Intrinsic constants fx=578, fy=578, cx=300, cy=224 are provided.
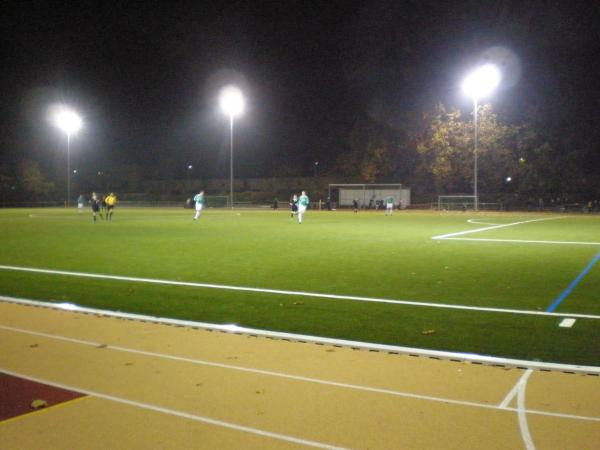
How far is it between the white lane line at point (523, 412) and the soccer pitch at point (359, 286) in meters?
0.99

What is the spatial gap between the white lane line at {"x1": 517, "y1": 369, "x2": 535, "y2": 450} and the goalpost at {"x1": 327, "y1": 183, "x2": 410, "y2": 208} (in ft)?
181

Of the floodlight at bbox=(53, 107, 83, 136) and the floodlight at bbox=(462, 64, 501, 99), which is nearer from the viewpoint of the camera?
the floodlight at bbox=(462, 64, 501, 99)

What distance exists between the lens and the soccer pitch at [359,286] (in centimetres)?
812

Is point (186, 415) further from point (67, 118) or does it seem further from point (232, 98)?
point (67, 118)

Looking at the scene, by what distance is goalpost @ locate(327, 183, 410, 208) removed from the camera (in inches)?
2392

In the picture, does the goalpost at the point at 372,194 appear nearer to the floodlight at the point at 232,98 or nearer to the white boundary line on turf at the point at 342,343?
the floodlight at the point at 232,98

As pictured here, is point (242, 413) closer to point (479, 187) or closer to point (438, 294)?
point (438, 294)

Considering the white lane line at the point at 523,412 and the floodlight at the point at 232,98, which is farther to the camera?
the floodlight at the point at 232,98

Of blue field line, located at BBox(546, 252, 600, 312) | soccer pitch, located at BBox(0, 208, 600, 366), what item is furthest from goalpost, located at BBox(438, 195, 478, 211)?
blue field line, located at BBox(546, 252, 600, 312)

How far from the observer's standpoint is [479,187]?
61.1 metres

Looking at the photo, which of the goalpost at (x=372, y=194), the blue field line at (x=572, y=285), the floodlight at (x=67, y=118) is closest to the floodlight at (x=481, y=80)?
the goalpost at (x=372, y=194)

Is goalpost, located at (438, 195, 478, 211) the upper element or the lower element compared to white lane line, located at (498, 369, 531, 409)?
upper

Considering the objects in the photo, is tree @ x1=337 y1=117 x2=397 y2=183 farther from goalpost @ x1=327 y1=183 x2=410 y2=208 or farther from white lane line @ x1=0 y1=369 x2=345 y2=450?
white lane line @ x1=0 y1=369 x2=345 y2=450

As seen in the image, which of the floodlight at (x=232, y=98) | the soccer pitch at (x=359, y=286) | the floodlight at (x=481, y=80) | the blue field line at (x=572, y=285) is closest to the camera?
the soccer pitch at (x=359, y=286)
